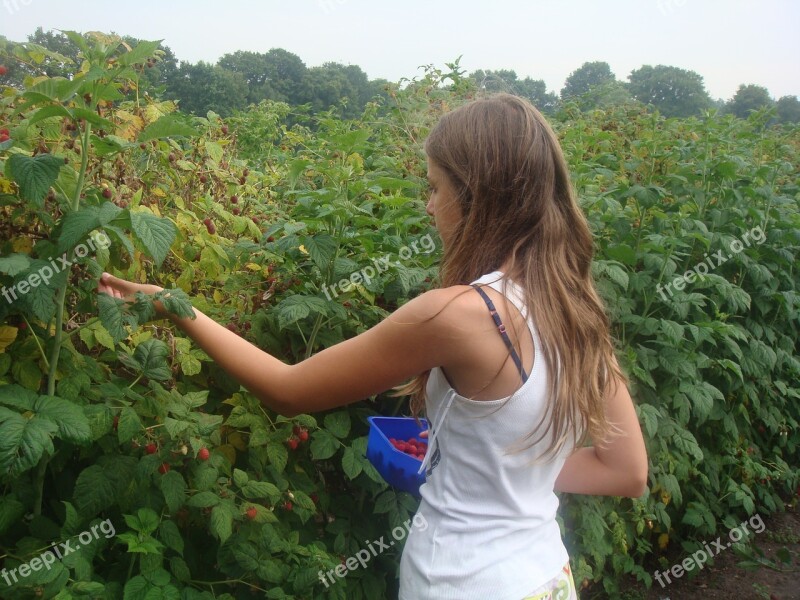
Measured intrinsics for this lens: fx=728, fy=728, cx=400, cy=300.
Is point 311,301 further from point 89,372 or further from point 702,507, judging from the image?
point 702,507

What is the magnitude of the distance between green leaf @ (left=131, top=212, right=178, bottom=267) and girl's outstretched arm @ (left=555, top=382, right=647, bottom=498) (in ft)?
3.52

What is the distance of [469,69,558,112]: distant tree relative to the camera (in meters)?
1.97

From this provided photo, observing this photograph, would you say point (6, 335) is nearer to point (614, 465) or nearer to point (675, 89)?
point (614, 465)

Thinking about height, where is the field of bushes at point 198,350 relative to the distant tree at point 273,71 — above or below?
below

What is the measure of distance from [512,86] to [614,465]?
3.49ft

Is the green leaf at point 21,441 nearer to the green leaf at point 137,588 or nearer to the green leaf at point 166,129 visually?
the green leaf at point 137,588

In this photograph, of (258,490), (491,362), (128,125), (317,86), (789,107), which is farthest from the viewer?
(789,107)

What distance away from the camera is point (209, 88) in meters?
11.2

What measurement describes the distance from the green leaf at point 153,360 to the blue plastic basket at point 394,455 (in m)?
0.61

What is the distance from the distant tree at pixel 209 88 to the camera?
10.7 m

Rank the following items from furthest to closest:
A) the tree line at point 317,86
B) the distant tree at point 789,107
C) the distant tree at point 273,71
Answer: the distant tree at point 789,107 → the distant tree at point 273,71 → the tree line at point 317,86

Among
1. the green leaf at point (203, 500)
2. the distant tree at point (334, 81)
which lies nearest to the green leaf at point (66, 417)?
the green leaf at point (203, 500)

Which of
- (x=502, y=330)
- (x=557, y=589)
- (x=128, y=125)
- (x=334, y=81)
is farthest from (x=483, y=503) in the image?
(x=334, y=81)

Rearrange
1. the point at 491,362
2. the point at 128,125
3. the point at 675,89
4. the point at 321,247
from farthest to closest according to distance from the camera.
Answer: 1. the point at 675,89
2. the point at 128,125
3. the point at 321,247
4. the point at 491,362
